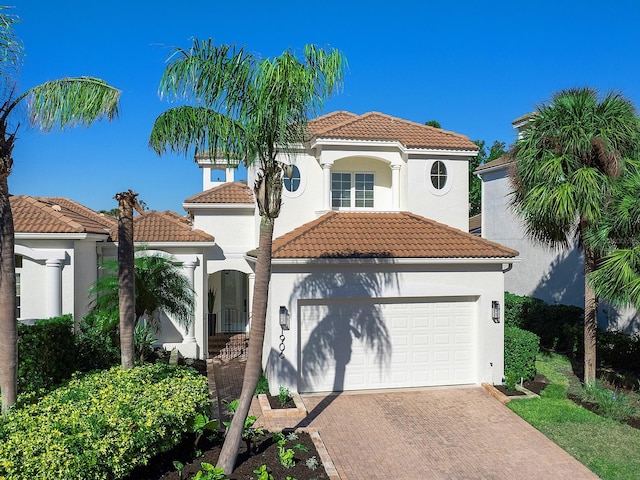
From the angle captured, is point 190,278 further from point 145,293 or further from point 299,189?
point 299,189

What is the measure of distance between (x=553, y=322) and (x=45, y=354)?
53.3ft

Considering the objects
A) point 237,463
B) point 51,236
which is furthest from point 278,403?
point 51,236

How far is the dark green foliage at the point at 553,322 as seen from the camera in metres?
17.3

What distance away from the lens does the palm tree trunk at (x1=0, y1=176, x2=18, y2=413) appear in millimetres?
7758

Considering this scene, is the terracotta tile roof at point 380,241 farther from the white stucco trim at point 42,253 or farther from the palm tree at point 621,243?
the white stucco trim at point 42,253

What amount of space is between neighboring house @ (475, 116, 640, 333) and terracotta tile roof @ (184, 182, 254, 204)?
932 cm

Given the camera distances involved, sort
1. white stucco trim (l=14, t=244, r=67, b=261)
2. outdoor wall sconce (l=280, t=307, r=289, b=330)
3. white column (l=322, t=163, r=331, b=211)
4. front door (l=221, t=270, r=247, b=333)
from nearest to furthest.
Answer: outdoor wall sconce (l=280, t=307, r=289, b=330)
white stucco trim (l=14, t=244, r=67, b=261)
white column (l=322, t=163, r=331, b=211)
front door (l=221, t=270, r=247, b=333)

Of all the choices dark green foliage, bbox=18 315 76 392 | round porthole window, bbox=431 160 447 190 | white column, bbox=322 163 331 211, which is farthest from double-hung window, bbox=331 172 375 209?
dark green foliage, bbox=18 315 76 392

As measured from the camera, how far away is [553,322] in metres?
18.4

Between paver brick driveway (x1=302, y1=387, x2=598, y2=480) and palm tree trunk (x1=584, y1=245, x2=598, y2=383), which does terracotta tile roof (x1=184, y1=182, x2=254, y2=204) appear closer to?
paver brick driveway (x1=302, y1=387, x2=598, y2=480)

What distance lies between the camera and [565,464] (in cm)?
939

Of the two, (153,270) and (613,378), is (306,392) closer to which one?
(153,270)

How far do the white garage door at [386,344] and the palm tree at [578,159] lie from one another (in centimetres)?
317

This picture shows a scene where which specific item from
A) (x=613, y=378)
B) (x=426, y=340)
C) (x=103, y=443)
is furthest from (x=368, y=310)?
(x=103, y=443)
